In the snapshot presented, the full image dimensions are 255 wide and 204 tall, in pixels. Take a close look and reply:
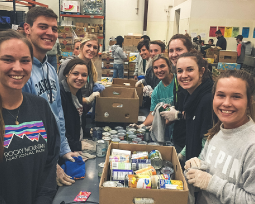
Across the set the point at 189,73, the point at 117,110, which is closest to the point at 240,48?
the point at 117,110

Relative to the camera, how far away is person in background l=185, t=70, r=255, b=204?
40.1 inches

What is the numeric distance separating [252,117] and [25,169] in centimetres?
120

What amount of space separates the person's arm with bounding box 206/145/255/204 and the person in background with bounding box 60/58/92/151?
1215mm

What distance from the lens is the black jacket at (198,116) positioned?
1549mm

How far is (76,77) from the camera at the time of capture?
219 cm

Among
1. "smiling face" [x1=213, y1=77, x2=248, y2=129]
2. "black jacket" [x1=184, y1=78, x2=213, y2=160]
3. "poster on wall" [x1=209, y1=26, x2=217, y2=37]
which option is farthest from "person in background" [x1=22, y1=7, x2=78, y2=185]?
"poster on wall" [x1=209, y1=26, x2=217, y2=37]

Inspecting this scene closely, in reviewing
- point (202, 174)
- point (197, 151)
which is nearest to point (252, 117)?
point (202, 174)

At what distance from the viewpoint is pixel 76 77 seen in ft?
7.18

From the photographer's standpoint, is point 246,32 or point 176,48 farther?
point 246,32

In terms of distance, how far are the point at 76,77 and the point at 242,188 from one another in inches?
66.9

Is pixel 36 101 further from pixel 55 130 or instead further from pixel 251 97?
pixel 251 97

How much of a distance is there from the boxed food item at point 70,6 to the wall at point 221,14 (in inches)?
247

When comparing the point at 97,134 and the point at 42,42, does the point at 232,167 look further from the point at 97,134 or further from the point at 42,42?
the point at 42,42

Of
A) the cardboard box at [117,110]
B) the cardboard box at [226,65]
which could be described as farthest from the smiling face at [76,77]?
the cardboard box at [226,65]
